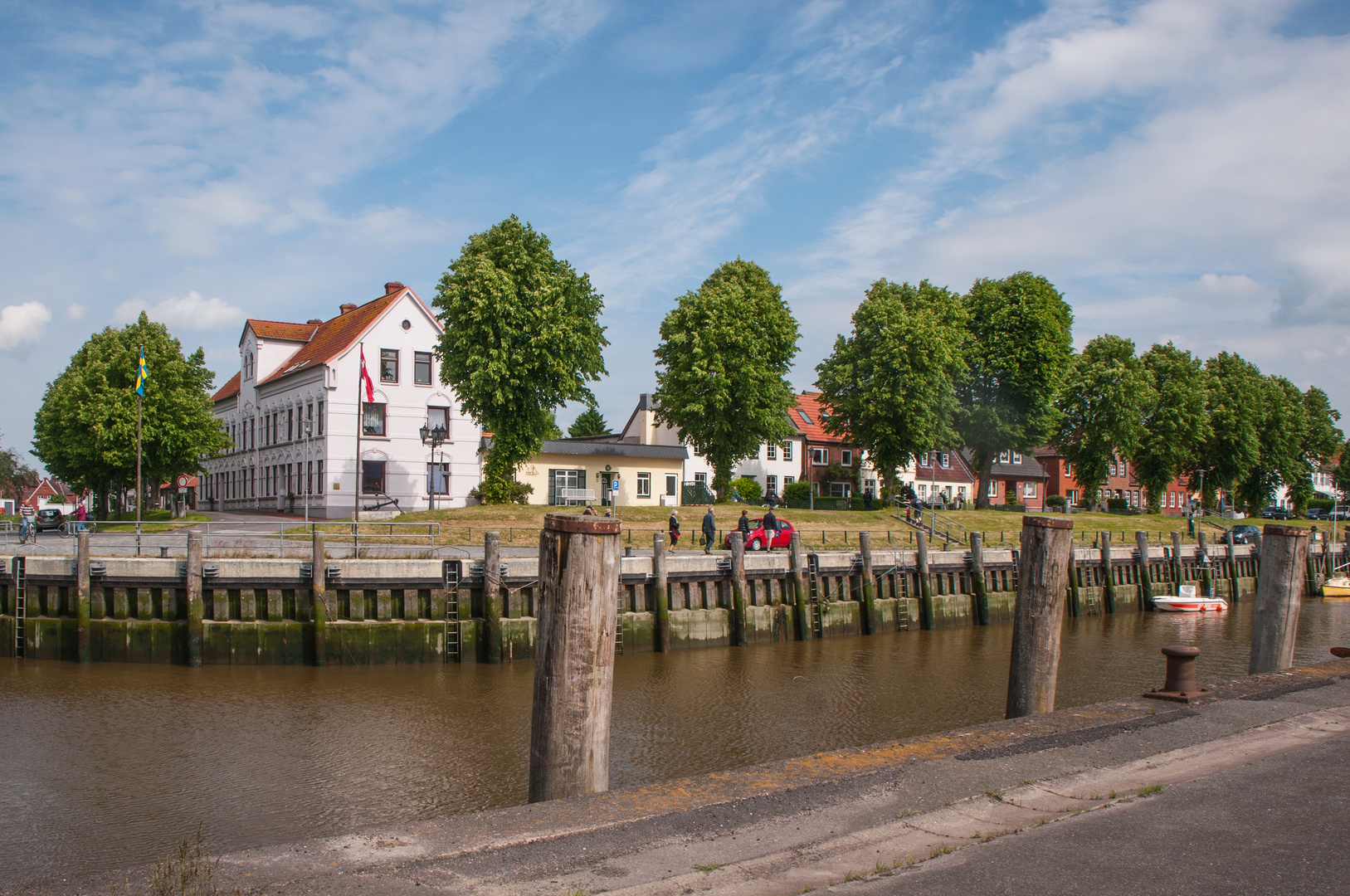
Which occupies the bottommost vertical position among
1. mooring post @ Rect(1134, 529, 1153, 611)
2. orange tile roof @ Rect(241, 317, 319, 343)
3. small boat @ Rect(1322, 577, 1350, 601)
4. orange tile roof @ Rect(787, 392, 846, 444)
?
small boat @ Rect(1322, 577, 1350, 601)

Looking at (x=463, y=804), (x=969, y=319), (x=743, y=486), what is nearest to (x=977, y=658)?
(x=463, y=804)

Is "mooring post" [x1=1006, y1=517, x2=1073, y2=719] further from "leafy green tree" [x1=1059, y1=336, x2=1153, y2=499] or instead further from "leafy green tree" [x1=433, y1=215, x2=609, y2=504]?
"leafy green tree" [x1=1059, y1=336, x2=1153, y2=499]

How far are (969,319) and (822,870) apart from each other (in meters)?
59.7

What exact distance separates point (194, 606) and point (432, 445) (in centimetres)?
2535

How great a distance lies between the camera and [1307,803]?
5.57 metres

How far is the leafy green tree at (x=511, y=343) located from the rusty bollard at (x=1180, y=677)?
34880 mm

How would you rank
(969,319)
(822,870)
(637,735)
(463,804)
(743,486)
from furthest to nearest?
(969,319), (743,486), (637,735), (463,804), (822,870)

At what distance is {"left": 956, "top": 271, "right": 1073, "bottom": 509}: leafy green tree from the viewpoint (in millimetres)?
58500

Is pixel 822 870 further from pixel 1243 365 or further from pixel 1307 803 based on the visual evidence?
pixel 1243 365

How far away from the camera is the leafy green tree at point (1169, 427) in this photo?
66.3m

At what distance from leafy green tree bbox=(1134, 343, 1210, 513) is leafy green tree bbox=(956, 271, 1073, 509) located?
10830 mm

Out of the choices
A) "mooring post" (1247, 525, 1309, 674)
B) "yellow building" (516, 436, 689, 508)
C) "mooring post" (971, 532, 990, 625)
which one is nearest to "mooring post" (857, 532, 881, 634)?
"mooring post" (971, 532, 990, 625)

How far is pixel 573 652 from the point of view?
5742mm

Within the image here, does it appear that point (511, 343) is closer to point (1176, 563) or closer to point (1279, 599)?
point (1176, 563)
